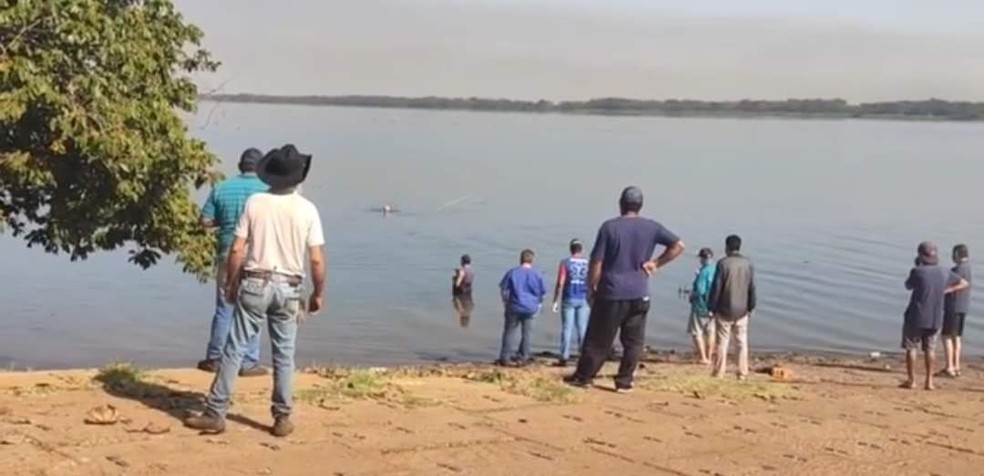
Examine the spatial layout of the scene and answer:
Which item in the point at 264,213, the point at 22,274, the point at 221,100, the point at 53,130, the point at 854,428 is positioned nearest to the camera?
the point at 264,213

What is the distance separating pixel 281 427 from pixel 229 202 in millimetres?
2327

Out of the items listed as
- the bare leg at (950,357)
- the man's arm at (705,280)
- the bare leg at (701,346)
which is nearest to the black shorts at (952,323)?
the bare leg at (950,357)

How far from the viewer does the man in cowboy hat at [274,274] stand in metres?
8.05

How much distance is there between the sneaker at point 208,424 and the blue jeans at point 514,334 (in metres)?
10.7

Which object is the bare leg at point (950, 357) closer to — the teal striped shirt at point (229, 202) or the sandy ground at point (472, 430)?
the sandy ground at point (472, 430)

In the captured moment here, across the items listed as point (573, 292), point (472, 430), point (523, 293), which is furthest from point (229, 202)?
point (523, 293)

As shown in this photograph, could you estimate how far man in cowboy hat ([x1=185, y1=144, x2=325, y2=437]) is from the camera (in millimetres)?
8047

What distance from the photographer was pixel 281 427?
823cm

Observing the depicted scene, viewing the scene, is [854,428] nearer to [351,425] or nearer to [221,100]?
[351,425]

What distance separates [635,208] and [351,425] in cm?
342

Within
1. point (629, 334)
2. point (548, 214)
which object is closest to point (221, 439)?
point (629, 334)

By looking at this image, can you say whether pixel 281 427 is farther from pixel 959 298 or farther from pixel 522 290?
pixel 959 298

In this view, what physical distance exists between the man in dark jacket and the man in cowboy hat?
6917 mm

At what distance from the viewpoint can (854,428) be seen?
32.8 ft
